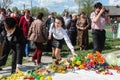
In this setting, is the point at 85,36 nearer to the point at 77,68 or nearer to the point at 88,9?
the point at 77,68

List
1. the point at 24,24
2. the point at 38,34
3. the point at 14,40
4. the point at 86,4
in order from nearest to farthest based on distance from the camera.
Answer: the point at 14,40
the point at 38,34
the point at 24,24
the point at 86,4

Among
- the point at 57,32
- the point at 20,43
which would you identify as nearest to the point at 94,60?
the point at 20,43

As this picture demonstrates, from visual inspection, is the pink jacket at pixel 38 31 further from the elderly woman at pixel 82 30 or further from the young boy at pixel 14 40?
the elderly woman at pixel 82 30

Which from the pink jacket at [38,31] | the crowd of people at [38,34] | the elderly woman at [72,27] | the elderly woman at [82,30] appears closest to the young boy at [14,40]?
the crowd of people at [38,34]

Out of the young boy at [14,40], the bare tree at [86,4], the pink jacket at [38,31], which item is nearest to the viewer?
the young boy at [14,40]

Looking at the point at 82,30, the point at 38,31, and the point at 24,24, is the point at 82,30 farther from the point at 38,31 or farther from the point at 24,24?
the point at 38,31

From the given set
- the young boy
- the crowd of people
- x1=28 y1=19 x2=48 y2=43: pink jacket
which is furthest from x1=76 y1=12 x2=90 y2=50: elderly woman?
the young boy

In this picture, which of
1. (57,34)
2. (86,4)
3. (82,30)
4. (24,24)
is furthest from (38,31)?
(86,4)

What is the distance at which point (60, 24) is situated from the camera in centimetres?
946

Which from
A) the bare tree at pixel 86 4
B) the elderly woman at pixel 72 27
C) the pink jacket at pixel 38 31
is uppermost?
the pink jacket at pixel 38 31

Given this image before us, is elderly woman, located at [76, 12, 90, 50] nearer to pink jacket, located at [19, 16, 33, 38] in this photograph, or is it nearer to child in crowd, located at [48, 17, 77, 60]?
pink jacket, located at [19, 16, 33, 38]

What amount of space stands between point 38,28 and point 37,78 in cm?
623

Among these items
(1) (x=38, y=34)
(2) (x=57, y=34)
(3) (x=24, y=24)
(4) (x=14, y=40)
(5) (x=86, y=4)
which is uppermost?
(4) (x=14, y=40)

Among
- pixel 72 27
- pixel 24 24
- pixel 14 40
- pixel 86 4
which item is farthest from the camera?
pixel 86 4
